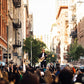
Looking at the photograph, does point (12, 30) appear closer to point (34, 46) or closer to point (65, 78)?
point (34, 46)

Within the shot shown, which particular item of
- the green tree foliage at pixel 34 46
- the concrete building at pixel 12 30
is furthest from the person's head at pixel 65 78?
the green tree foliage at pixel 34 46

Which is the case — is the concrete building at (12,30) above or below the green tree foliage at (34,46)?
above

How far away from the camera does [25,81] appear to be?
20.1 ft

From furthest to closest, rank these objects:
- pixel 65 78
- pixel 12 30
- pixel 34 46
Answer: pixel 34 46, pixel 12 30, pixel 65 78

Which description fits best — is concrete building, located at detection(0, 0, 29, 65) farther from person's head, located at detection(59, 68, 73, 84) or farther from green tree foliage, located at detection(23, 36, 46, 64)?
person's head, located at detection(59, 68, 73, 84)

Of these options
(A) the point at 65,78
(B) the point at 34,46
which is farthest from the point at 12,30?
(A) the point at 65,78

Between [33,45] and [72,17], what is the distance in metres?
26.9

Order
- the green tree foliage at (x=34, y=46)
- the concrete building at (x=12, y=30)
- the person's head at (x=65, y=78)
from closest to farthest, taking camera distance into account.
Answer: the person's head at (x=65, y=78) → the concrete building at (x=12, y=30) → the green tree foliage at (x=34, y=46)

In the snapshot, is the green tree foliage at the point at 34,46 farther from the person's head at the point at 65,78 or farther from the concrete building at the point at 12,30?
the person's head at the point at 65,78

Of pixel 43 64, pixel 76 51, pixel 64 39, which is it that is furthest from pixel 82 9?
pixel 43 64

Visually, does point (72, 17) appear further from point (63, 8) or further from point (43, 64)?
point (43, 64)

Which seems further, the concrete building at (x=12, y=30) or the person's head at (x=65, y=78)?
the concrete building at (x=12, y=30)

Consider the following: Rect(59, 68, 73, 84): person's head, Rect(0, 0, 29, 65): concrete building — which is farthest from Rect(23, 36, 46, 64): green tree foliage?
Rect(59, 68, 73, 84): person's head

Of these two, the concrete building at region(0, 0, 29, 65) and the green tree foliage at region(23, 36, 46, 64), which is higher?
the concrete building at region(0, 0, 29, 65)
